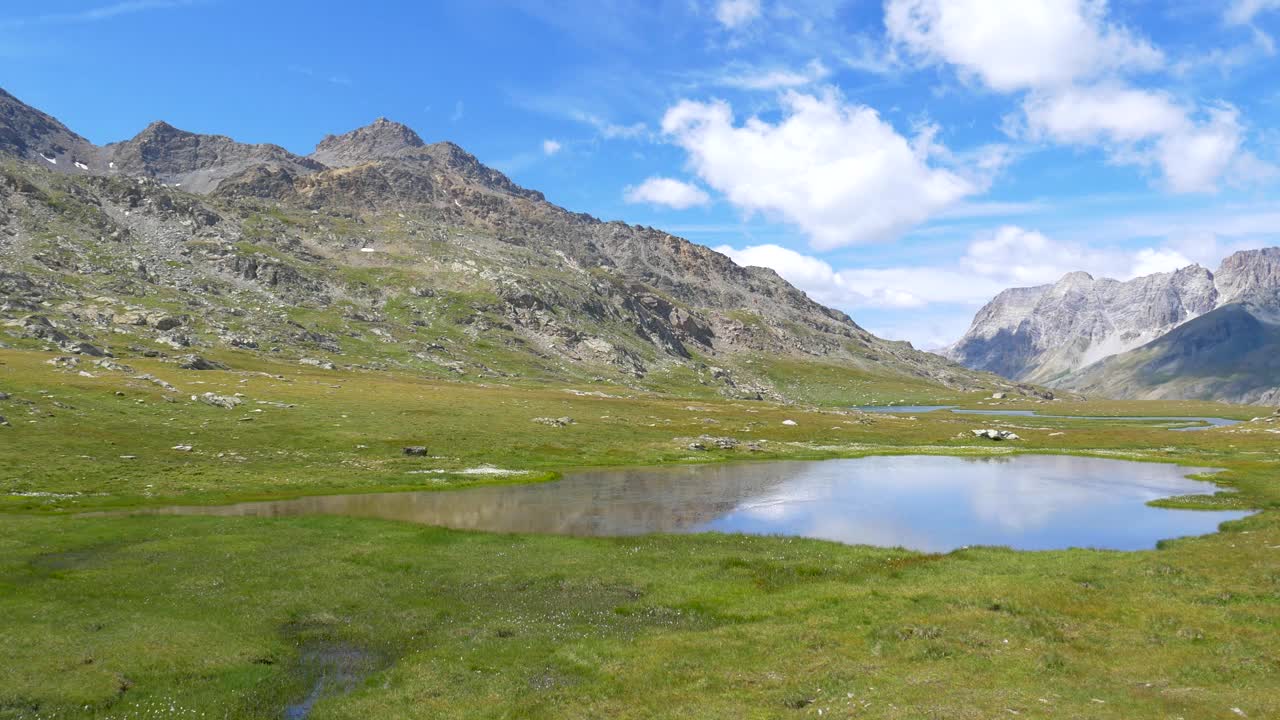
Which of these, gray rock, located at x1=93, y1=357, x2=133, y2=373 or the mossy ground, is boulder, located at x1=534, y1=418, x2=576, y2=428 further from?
gray rock, located at x1=93, y1=357, x2=133, y2=373

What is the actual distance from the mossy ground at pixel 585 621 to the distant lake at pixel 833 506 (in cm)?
518

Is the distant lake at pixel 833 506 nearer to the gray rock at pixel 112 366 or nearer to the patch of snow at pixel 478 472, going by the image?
the patch of snow at pixel 478 472

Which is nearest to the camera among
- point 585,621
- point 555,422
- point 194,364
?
point 585,621

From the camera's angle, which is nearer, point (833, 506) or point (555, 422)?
point (833, 506)

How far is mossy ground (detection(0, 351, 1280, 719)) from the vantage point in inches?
818

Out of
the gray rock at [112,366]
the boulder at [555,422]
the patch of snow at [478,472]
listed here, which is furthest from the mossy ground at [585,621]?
the gray rock at [112,366]

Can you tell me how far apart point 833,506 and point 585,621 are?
37377mm

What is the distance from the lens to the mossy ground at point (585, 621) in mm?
20766

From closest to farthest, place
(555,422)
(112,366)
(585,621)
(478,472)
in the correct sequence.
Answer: (585,621), (478,472), (555,422), (112,366)

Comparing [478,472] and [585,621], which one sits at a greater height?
[585,621]

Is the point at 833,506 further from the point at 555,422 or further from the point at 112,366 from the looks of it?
the point at 112,366

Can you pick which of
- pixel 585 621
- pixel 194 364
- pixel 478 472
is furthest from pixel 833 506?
pixel 194 364

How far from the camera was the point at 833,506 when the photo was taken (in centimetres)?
6150

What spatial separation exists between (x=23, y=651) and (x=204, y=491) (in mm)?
41190
